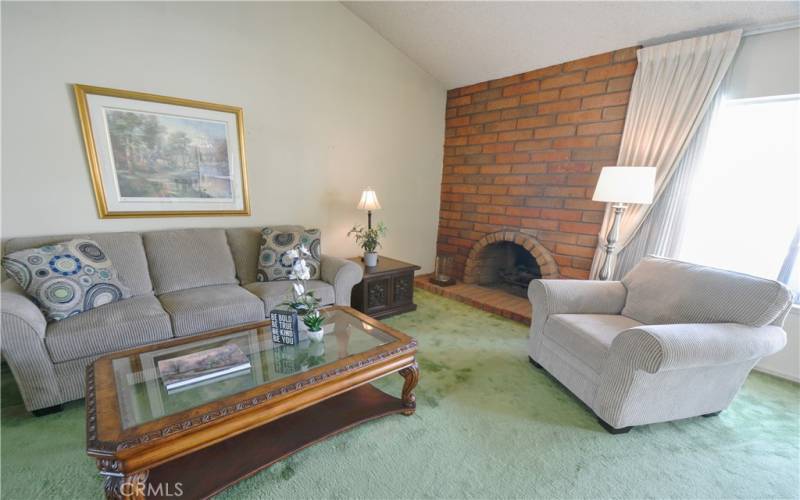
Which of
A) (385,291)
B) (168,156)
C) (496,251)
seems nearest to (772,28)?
(496,251)

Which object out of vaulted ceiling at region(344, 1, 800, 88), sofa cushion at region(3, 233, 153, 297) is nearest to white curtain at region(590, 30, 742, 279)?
vaulted ceiling at region(344, 1, 800, 88)

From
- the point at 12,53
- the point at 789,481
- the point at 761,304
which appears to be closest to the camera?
the point at 789,481

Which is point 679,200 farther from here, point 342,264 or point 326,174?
point 326,174

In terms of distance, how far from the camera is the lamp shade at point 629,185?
2.12 meters

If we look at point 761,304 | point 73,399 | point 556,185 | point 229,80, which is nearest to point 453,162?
point 556,185

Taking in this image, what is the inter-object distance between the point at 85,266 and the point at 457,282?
3263 millimetres

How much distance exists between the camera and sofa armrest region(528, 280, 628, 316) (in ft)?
6.73

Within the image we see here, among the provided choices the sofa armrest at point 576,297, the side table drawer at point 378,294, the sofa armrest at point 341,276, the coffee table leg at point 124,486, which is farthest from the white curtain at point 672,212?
the coffee table leg at point 124,486

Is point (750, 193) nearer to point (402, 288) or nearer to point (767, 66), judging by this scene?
point (767, 66)

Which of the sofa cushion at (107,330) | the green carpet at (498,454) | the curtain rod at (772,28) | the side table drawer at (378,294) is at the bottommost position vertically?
the green carpet at (498,454)

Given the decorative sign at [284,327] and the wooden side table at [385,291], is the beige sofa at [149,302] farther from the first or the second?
the decorative sign at [284,327]

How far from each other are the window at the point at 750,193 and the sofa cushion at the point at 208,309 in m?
3.17

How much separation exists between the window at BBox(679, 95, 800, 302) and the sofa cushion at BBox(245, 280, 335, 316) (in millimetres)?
2725

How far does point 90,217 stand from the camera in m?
2.23
